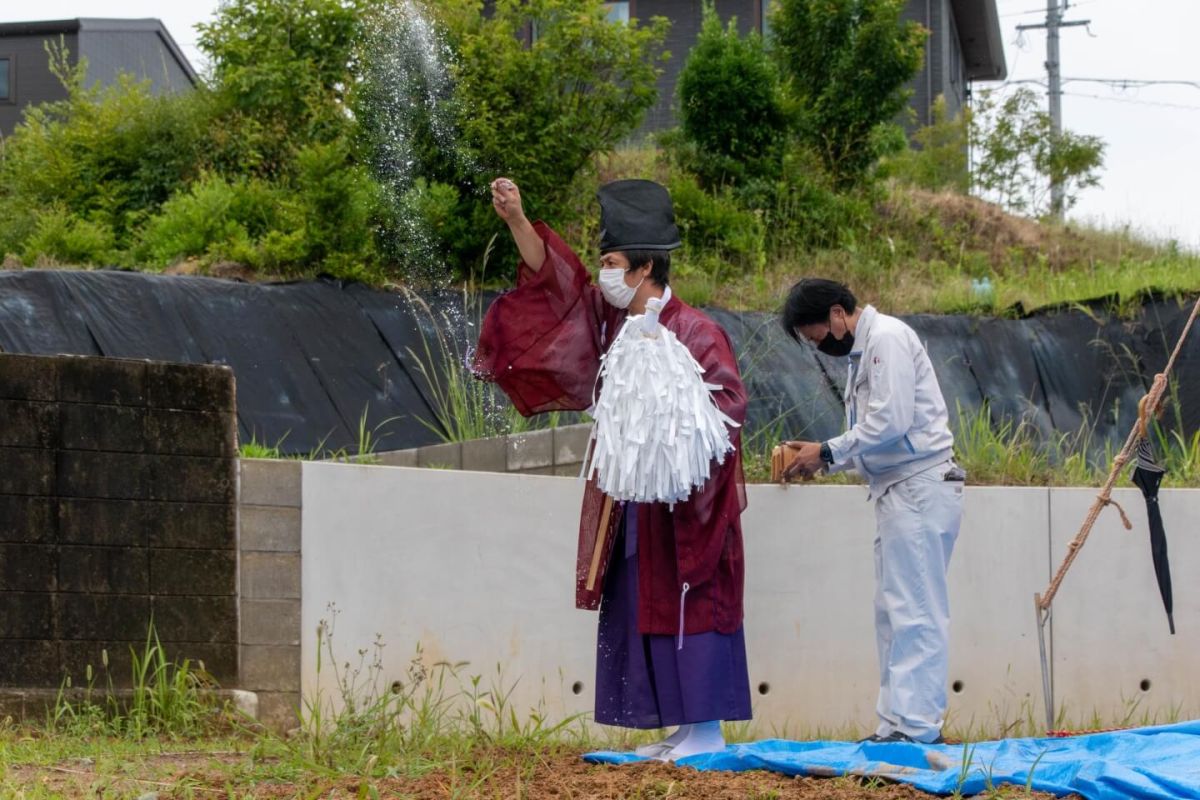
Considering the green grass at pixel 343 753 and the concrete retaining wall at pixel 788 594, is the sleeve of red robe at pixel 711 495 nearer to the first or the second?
the green grass at pixel 343 753

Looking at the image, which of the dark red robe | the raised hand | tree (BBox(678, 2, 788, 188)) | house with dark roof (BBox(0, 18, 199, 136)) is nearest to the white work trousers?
the dark red robe

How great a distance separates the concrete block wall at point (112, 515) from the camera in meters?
5.41

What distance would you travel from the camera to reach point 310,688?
574 cm

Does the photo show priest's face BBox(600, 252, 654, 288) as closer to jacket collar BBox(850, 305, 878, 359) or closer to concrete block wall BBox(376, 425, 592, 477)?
jacket collar BBox(850, 305, 878, 359)

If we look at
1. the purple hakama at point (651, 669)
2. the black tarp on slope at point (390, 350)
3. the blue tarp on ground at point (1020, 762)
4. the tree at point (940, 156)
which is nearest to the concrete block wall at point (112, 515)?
the black tarp on slope at point (390, 350)

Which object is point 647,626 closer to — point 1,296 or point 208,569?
point 208,569

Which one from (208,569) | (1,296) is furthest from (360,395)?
(208,569)

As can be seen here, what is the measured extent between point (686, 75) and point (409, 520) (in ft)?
24.4

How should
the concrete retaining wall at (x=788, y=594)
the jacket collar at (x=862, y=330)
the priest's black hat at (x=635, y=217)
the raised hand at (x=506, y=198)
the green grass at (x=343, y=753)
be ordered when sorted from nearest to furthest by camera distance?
the green grass at (x=343, y=753), the raised hand at (x=506, y=198), the priest's black hat at (x=635, y=217), the jacket collar at (x=862, y=330), the concrete retaining wall at (x=788, y=594)

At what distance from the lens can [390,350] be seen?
836 cm

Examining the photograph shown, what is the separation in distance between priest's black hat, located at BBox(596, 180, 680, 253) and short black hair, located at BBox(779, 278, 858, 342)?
0.65m

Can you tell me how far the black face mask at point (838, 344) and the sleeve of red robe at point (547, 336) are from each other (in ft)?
2.94

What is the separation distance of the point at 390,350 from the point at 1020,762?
517cm

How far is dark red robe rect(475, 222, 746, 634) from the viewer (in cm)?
446
